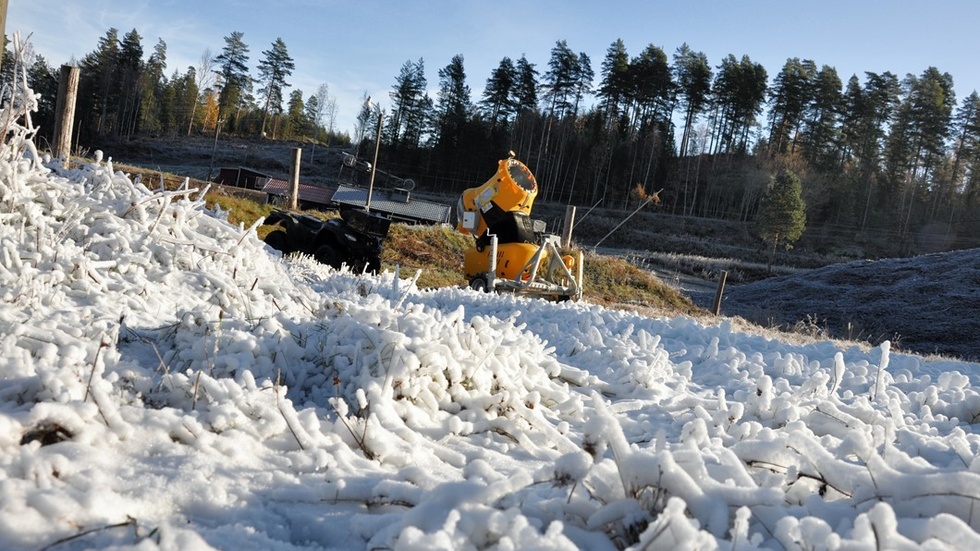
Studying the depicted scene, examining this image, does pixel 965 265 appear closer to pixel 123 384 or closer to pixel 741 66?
pixel 123 384

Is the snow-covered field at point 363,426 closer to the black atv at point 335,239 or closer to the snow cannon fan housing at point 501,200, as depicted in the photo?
the snow cannon fan housing at point 501,200

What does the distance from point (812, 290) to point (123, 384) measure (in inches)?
956

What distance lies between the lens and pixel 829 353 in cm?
698

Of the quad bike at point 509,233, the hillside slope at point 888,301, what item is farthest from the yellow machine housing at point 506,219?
the hillside slope at point 888,301

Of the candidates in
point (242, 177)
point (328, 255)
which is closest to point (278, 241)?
point (328, 255)

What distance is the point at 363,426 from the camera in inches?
109

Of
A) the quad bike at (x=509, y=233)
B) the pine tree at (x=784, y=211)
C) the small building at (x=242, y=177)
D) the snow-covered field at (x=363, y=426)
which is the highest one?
Result: the pine tree at (x=784, y=211)

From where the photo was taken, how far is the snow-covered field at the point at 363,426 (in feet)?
5.81

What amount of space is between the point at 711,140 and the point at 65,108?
2240 inches

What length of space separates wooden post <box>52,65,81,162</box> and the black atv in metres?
4.04

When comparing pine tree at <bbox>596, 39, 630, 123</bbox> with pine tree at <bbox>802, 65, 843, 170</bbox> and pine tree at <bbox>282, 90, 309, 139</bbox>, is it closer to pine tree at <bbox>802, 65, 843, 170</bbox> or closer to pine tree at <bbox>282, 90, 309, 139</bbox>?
pine tree at <bbox>802, 65, 843, 170</bbox>

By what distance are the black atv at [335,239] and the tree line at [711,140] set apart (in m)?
40.8

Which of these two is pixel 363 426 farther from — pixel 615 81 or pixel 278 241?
pixel 615 81

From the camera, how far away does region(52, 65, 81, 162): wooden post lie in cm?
1119
